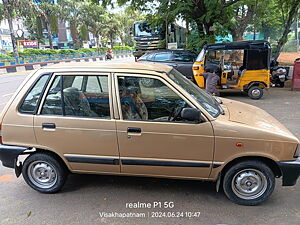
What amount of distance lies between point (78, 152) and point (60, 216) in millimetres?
763

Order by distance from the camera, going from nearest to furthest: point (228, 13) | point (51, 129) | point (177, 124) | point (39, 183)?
point (177, 124), point (51, 129), point (39, 183), point (228, 13)

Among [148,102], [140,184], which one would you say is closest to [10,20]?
[148,102]

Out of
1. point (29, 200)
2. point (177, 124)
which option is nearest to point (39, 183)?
point (29, 200)

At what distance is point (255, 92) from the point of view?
8836 millimetres

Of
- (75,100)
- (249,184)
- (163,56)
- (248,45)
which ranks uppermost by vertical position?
(248,45)

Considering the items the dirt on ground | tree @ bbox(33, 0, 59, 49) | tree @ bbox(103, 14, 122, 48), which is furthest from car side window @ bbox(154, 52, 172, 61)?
tree @ bbox(103, 14, 122, 48)

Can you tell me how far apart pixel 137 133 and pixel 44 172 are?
143 cm

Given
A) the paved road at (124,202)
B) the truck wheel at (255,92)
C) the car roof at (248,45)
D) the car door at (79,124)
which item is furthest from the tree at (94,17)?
the paved road at (124,202)

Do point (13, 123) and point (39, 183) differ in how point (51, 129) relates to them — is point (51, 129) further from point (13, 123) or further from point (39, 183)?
point (39, 183)

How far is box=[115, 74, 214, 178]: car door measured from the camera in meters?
Answer: 2.99

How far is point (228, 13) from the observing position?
12.6m

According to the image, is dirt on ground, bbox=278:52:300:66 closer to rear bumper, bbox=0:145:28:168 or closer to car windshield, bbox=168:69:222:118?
car windshield, bbox=168:69:222:118

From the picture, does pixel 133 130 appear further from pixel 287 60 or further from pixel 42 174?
pixel 287 60

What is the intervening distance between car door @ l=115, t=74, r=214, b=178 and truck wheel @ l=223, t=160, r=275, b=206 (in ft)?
1.02
